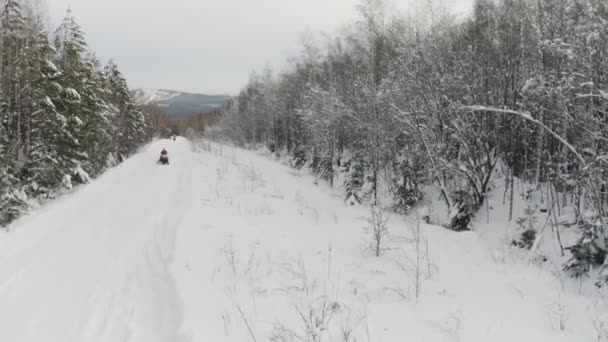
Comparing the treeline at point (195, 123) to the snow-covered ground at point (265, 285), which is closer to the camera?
the snow-covered ground at point (265, 285)

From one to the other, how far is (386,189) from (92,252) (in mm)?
12276

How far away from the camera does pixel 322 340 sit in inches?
155

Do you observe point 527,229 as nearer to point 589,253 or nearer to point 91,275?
point 589,253

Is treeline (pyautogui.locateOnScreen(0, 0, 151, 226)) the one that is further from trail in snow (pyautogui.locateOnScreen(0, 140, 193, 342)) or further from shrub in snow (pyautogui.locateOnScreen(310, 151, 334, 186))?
shrub in snow (pyautogui.locateOnScreen(310, 151, 334, 186))

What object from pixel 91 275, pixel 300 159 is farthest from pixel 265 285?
pixel 300 159

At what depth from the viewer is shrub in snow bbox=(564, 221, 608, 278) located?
5914 millimetres

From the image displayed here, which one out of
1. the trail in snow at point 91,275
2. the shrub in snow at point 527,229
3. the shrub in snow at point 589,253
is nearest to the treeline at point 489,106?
the shrub in snow at point 589,253

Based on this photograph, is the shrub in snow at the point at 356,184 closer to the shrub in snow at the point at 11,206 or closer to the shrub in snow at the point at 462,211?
the shrub in snow at the point at 462,211

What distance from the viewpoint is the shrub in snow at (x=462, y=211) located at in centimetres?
1015

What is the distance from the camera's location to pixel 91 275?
19.8 feet

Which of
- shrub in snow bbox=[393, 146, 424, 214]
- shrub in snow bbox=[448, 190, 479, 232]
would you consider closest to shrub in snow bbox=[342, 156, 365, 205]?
shrub in snow bbox=[393, 146, 424, 214]

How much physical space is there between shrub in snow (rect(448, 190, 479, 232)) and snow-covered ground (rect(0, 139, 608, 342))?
1042 millimetres

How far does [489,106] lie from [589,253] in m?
5.11

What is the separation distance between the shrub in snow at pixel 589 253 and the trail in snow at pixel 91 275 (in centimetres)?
584
